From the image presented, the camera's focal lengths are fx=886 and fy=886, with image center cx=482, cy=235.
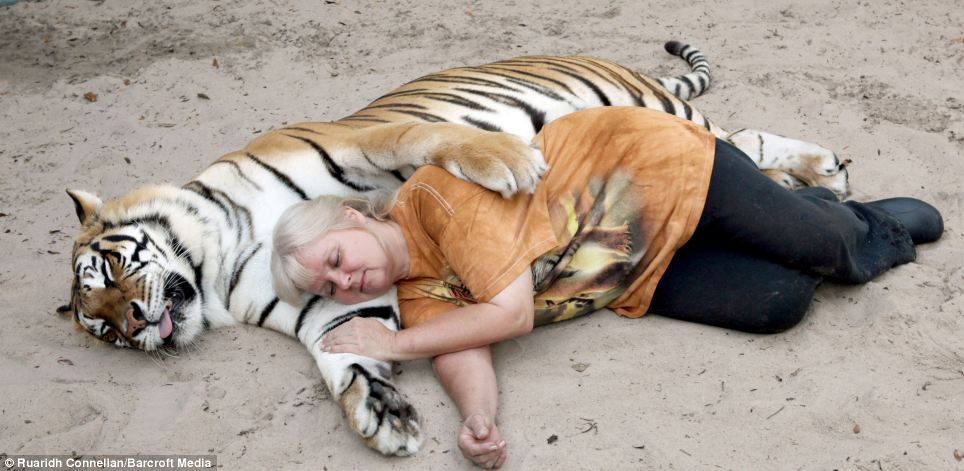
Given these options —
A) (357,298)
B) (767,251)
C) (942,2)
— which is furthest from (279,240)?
→ (942,2)

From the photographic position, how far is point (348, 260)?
229 cm

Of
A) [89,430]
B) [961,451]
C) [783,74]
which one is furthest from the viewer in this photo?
[783,74]

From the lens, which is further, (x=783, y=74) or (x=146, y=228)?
(x=783, y=74)

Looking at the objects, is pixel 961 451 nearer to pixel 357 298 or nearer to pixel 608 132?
pixel 608 132

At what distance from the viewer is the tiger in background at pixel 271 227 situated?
7.72 ft

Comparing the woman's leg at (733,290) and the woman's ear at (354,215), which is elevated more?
the woman's ear at (354,215)

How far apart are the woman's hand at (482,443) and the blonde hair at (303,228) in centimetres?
56

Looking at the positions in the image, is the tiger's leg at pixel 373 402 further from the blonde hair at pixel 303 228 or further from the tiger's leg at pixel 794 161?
the tiger's leg at pixel 794 161

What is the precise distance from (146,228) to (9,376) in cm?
56

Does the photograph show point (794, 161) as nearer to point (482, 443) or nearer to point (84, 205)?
point (482, 443)

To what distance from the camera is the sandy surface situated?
217 cm

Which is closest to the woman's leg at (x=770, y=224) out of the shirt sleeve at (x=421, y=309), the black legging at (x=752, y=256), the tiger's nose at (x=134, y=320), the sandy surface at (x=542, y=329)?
the black legging at (x=752, y=256)

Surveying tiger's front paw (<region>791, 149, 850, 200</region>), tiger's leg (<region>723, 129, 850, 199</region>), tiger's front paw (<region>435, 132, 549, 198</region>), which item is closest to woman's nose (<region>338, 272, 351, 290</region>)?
tiger's front paw (<region>435, 132, 549, 198</region>)

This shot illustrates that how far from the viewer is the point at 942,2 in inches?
179
